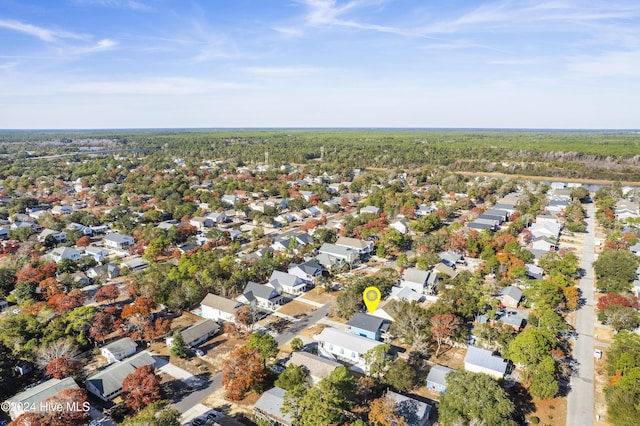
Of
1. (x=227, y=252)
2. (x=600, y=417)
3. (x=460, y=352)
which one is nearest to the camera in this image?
(x=600, y=417)

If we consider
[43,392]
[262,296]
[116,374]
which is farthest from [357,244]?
[43,392]

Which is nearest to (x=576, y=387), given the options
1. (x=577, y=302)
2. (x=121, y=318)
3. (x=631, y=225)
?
(x=577, y=302)

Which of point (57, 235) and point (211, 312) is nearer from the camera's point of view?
point (211, 312)

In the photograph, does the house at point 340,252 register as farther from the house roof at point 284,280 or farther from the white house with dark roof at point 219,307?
the white house with dark roof at point 219,307

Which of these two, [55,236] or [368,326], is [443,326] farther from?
[55,236]

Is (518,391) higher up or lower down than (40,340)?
lower down

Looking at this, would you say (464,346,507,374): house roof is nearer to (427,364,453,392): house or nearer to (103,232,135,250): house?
(427,364,453,392): house

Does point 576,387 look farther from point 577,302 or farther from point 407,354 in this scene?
point 577,302
